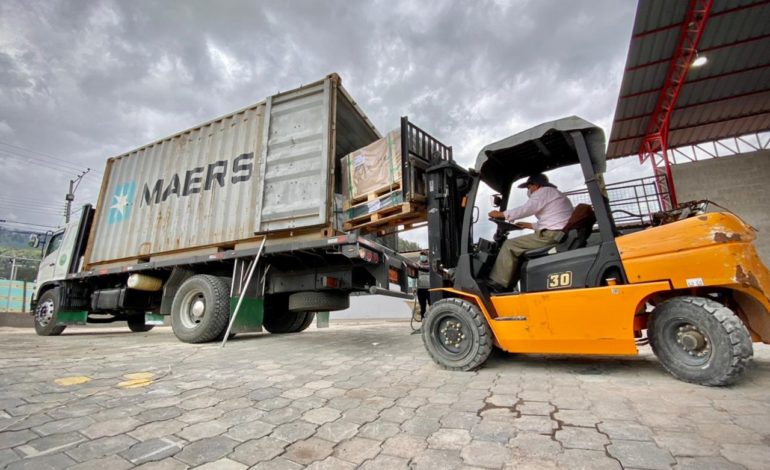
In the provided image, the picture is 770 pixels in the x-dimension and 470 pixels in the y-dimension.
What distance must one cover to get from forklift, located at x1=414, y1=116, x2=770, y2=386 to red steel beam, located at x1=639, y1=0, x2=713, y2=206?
876 cm

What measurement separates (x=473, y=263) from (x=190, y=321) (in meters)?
5.19

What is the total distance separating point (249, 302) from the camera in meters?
6.02

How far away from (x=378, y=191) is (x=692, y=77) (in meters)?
12.5

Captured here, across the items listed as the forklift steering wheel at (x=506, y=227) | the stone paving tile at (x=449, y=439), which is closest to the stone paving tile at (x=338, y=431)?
the stone paving tile at (x=449, y=439)

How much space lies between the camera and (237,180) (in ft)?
19.7

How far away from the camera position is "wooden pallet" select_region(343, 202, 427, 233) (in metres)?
4.36

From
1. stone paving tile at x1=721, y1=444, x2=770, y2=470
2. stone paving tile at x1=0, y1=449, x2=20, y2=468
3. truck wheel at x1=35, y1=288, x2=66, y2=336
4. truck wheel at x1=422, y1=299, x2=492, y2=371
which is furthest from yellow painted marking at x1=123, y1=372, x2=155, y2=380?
truck wheel at x1=35, y1=288, x2=66, y2=336

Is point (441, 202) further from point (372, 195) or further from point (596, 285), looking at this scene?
point (596, 285)

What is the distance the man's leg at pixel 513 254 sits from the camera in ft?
11.2

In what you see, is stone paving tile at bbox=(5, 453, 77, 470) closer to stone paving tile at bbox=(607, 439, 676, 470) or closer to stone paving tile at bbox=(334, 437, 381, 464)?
stone paving tile at bbox=(334, 437, 381, 464)

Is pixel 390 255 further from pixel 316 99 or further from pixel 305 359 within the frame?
pixel 316 99

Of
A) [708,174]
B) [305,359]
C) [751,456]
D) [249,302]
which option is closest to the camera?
[751,456]

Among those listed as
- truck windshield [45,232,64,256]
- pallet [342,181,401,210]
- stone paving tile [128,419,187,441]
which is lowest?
stone paving tile [128,419,187,441]

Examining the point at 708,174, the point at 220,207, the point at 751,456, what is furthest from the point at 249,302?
the point at 708,174
